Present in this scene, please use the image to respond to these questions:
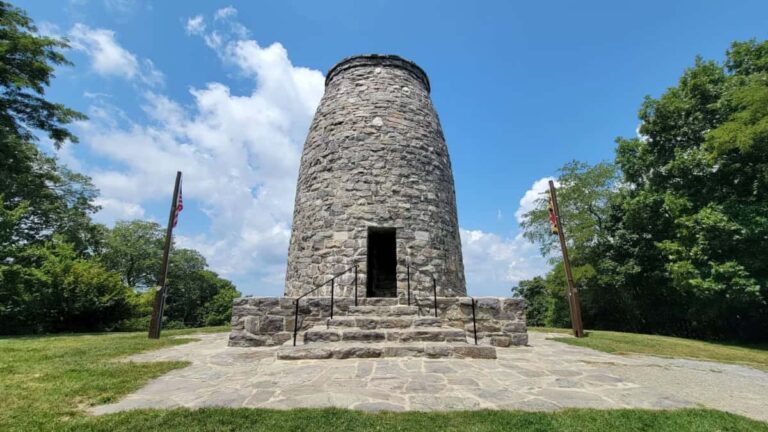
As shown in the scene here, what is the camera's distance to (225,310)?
26.7 meters

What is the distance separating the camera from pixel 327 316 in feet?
23.0

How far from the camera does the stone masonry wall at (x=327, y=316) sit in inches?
261

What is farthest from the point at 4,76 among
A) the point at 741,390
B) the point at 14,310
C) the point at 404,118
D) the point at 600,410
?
the point at 741,390

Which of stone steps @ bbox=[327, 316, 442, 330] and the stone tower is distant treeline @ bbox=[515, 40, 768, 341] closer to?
the stone tower

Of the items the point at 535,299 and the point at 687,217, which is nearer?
the point at 687,217

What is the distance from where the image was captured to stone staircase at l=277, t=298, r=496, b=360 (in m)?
5.30

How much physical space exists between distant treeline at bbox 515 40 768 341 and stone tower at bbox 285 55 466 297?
8162 mm

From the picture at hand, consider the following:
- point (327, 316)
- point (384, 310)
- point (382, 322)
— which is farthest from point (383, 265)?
point (382, 322)

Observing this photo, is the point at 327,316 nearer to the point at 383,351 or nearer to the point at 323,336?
the point at 323,336

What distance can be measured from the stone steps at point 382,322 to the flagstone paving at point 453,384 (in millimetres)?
1112

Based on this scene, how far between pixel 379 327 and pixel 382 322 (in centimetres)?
11

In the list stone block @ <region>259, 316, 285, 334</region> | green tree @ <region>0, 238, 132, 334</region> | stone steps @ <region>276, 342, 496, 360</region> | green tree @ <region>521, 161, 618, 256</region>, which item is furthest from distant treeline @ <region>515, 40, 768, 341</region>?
green tree @ <region>0, 238, 132, 334</region>

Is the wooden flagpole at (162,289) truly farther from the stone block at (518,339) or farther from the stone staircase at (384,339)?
the stone block at (518,339)

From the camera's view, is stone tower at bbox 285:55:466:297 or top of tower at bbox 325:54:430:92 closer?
stone tower at bbox 285:55:466:297
